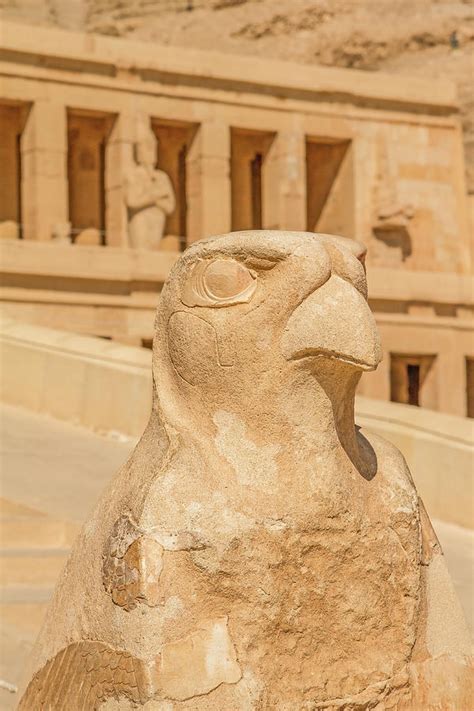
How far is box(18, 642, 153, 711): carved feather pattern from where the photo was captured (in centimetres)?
313

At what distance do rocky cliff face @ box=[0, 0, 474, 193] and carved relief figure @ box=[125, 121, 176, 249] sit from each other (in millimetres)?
7081

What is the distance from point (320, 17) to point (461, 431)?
71.1ft

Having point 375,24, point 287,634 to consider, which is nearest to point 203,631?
point 287,634

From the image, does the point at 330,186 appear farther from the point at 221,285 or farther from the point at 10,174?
the point at 221,285

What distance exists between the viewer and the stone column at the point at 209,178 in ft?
68.9

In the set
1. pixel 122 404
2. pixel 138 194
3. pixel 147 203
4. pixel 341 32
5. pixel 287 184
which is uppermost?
pixel 341 32

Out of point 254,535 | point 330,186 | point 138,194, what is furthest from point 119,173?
point 254,535

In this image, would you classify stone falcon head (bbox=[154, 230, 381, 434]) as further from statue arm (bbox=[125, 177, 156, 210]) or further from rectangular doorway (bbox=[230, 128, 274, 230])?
rectangular doorway (bbox=[230, 128, 274, 230])

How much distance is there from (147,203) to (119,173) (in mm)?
922

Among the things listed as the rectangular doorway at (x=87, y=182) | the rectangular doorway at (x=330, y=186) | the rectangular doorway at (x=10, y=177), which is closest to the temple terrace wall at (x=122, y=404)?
the rectangular doorway at (x=10, y=177)

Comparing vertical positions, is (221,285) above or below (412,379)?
above

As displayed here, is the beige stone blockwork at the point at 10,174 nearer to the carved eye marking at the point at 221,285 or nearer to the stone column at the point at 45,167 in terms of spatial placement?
the stone column at the point at 45,167

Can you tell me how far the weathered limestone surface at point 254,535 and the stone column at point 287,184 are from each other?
18.2 meters

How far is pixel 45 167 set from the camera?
1994 cm
